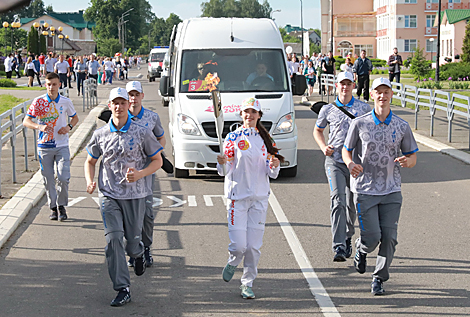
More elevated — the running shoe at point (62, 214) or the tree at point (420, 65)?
the tree at point (420, 65)

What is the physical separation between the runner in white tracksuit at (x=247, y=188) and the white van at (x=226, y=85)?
564cm

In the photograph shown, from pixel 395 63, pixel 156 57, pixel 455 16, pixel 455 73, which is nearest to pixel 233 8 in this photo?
pixel 455 16

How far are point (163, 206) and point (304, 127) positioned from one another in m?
11.1

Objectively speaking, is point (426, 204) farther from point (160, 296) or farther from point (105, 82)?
point (105, 82)

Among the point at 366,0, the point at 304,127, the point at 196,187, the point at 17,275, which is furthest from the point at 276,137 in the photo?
the point at 366,0

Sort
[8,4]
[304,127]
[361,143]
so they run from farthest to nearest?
[304,127] < [361,143] < [8,4]

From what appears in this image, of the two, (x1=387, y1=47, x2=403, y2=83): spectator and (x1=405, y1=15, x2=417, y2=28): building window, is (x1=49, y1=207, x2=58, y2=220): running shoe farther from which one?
(x1=405, y1=15, x2=417, y2=28): building window

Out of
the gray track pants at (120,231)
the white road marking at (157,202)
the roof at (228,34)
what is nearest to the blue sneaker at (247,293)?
the gray track pants at (120,231)

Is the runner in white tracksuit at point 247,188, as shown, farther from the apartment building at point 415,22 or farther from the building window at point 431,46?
the building window at point 431,46

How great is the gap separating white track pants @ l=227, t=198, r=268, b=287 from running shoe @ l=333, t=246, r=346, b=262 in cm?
137

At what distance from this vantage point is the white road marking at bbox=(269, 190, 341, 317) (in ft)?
18.4

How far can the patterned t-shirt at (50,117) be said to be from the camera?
29.8 ft

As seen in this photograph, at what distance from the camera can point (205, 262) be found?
708cm

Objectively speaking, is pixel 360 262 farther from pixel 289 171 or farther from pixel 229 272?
pixel 289 171
